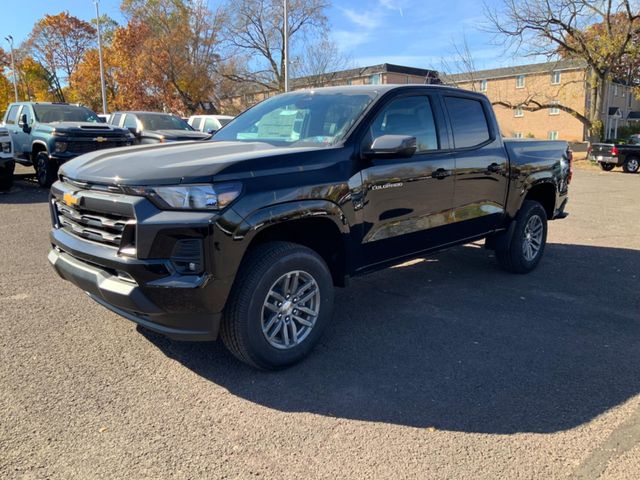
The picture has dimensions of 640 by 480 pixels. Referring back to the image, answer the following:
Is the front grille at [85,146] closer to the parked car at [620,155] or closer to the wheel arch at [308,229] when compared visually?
the wheel arch at [308,229]

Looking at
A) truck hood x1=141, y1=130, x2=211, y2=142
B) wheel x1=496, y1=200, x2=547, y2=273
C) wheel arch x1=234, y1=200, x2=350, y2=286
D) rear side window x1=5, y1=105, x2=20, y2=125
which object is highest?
rear side window x1=5, y1=105, x2=20, y2=125

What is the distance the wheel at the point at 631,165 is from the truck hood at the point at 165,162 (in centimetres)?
2322

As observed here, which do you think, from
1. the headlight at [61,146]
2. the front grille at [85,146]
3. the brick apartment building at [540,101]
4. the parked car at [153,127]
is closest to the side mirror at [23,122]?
the headlight at [61,146]

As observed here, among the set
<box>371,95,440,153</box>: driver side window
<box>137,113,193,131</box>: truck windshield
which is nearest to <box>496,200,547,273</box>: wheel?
<box>371,95,440,153</box>: driver side window

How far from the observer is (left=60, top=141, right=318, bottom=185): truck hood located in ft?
9.91

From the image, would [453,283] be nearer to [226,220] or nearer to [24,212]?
[226,220]

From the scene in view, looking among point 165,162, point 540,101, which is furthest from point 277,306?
point 540,101

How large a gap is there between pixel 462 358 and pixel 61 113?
12.6 metres

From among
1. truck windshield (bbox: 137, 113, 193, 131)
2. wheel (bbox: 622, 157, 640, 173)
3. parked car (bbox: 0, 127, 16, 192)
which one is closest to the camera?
parked car (bbox: 0, 127, 16, 192)

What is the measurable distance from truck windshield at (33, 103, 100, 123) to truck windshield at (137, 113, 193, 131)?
1.40 metres

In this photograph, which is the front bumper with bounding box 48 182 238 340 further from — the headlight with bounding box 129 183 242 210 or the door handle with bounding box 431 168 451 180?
the door handle with bounding box 431 168 451 180

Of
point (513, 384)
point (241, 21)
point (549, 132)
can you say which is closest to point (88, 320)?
point (513, 384)

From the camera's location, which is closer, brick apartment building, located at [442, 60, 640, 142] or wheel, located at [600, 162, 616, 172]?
wheel, located at [600, 162, 616, 172]

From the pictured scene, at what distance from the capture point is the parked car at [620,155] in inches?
877
